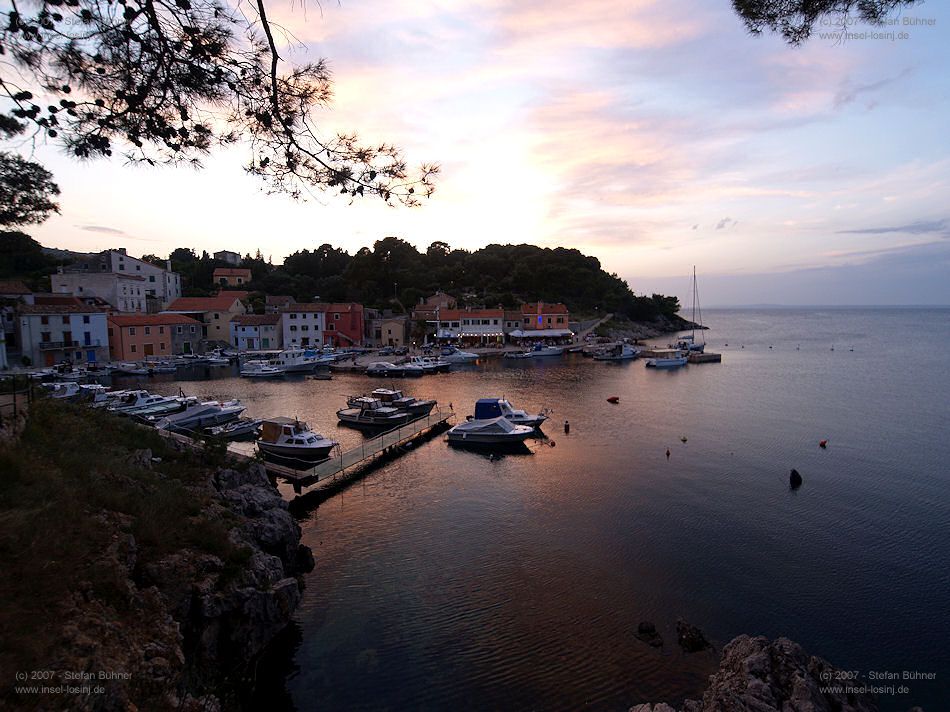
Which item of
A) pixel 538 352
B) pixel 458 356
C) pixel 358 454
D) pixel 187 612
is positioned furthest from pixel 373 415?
pixel 538 352

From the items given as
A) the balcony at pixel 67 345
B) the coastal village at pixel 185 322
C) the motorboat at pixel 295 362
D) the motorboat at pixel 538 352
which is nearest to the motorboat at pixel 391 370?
the motorboat at pixel 295 362

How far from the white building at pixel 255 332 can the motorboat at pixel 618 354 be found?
132 ft

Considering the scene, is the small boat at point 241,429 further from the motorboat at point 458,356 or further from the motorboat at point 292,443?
the motorboat at point 458,356

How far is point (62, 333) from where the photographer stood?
4909 cm

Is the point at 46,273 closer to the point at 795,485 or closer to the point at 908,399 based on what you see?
the point at 795,485

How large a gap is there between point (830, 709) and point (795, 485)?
48.4 ft

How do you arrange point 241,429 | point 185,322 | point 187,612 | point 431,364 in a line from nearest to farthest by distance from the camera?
point 187,612, point 241,429, point 431,364, point 185,322

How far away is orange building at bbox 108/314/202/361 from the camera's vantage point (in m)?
54.6

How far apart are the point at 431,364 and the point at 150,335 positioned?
31.2 m

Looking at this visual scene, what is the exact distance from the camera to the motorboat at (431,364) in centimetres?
5409

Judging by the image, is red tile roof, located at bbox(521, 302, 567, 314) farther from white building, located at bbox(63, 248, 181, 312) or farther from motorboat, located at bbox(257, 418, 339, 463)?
motorboat, located at bbox(257, 418, 339, 463)

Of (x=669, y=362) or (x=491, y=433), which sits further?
(x=669, y=362)

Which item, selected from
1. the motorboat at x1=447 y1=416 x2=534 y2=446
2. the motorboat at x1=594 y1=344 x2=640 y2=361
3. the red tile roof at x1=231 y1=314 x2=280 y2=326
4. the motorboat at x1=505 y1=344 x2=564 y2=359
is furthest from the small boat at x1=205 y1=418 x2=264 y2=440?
the motorboat at x1=594 y1=344 x2=640 y2=361

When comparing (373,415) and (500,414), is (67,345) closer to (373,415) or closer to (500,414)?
(373,415)
